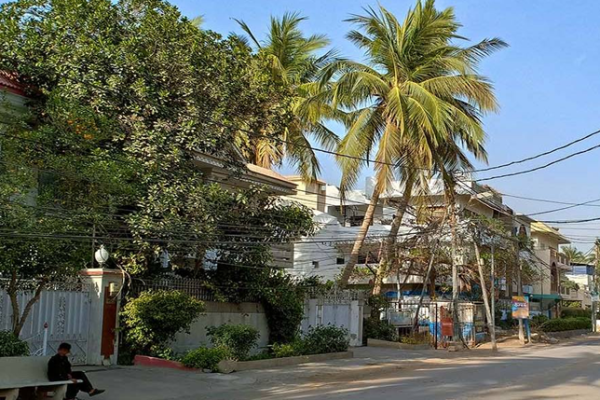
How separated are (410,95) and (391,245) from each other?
8.80 meters

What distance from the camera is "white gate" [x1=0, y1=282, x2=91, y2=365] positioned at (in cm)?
1570

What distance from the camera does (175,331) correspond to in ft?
58.6

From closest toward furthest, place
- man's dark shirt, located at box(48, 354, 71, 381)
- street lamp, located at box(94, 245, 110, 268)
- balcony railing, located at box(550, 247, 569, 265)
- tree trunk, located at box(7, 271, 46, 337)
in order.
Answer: man's dark shirt, located at box(48, 354, 71, 381), tree trunk, located at box(7, 271, 46, 337), street lamp, located at box(94, 245, 110, 268), balcony railing, located at box(550, 247, 569, 265)

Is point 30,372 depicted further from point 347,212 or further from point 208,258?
point 347,212

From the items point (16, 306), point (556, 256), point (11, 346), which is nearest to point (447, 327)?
point (16, 306)

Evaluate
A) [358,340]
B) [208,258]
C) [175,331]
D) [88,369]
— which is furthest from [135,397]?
[358,340]

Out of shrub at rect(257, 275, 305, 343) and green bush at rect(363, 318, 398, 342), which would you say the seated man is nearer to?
shrub at rect(257, 275, 305, 343)

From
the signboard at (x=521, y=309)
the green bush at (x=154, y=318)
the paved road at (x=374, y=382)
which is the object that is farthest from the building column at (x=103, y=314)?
the signboard at (x=521, y=309)

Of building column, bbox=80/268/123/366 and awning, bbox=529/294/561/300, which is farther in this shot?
awning, bbox=529/294/561/300

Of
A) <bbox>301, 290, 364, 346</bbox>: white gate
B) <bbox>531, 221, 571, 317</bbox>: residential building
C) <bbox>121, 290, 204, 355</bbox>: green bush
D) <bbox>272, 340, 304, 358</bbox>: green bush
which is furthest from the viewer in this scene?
<bbox>531, 221, 571, 317</bbox>: residential building

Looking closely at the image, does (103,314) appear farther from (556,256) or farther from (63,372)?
(556,256)

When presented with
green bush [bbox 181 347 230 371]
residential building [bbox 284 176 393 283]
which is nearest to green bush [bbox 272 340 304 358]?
green bush [bbox 181 347 230 371]

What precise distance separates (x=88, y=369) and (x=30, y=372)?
4113 millimetres

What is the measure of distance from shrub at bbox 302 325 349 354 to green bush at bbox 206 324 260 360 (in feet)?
8.54
